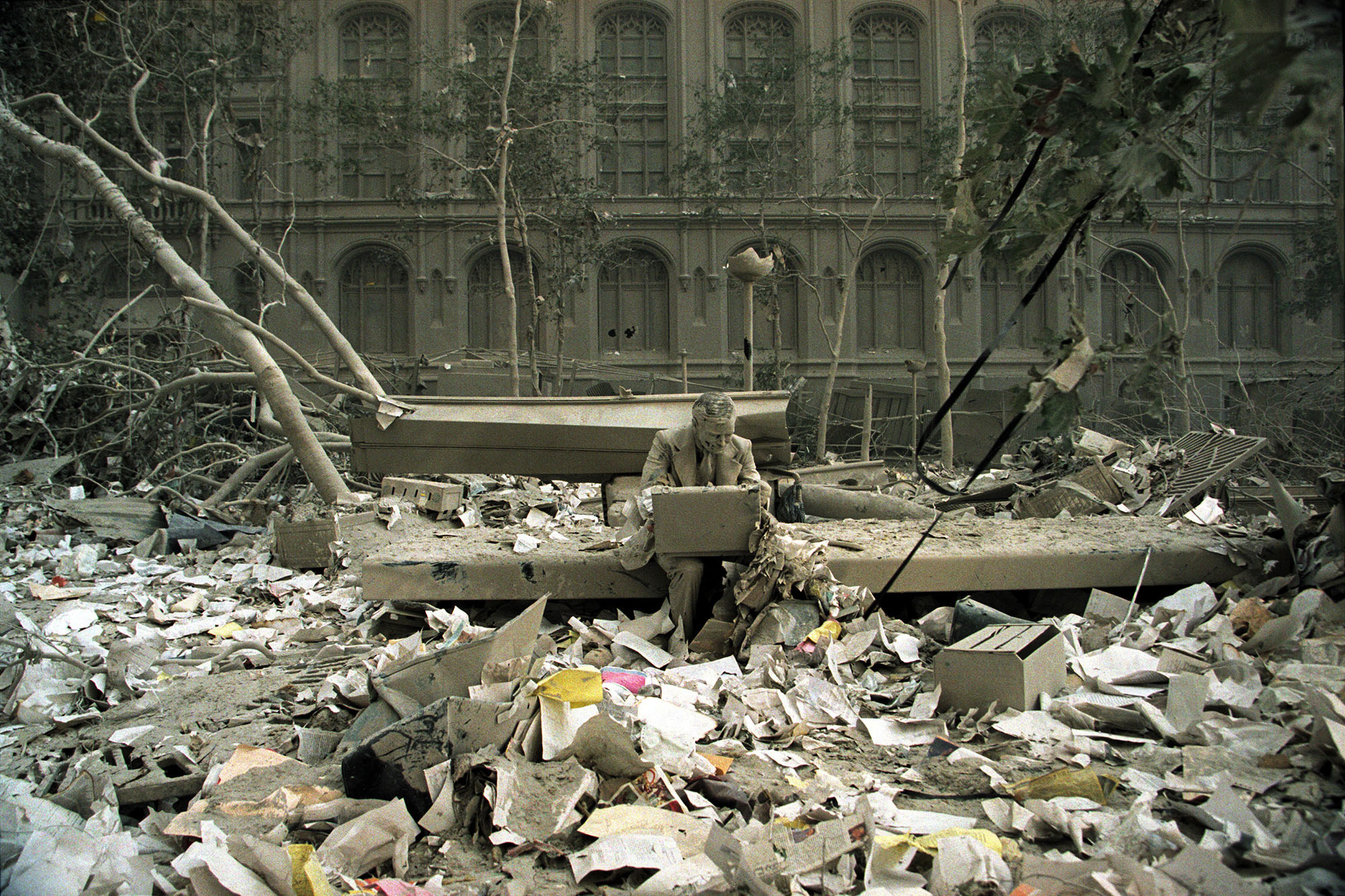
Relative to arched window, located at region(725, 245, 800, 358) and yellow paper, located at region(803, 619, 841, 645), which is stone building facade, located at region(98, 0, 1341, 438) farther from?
yellow paper, located at region(803, 619, 841, 645)

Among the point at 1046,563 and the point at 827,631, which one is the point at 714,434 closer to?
the point at 827,631

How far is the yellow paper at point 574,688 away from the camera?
3934mm

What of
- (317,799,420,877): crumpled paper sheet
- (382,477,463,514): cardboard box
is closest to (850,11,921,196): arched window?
(382,477,463,514): cardboard box

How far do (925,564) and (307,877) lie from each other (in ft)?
13.6

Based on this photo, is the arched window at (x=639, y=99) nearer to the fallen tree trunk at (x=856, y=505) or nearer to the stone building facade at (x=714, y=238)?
the stone building facade at (x=714, y=238)

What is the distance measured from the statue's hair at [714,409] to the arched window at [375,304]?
23616 millimetres

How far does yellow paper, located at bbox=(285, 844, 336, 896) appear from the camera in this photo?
286cm

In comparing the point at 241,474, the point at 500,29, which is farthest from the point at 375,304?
the point at 241,474

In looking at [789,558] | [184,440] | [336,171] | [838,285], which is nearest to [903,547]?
[789,558]

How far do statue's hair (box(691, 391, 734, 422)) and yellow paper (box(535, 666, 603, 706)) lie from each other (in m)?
2.22

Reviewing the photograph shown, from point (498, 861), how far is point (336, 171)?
27.5 metres

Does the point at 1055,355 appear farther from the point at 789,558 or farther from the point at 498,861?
the point at 789,558

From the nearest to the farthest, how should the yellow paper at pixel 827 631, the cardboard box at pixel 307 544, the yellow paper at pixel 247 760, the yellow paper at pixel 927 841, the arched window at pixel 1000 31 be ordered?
the yellow paper at pixel 927 841
the yellow paper at pixel 247 760
the yellow paper at pixel 827 631
the cardboard box at pixel 307 544
the arched window at pixel 1000 31

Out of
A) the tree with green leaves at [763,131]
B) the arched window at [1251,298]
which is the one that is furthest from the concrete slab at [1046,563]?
the arched window at [1251,298]
